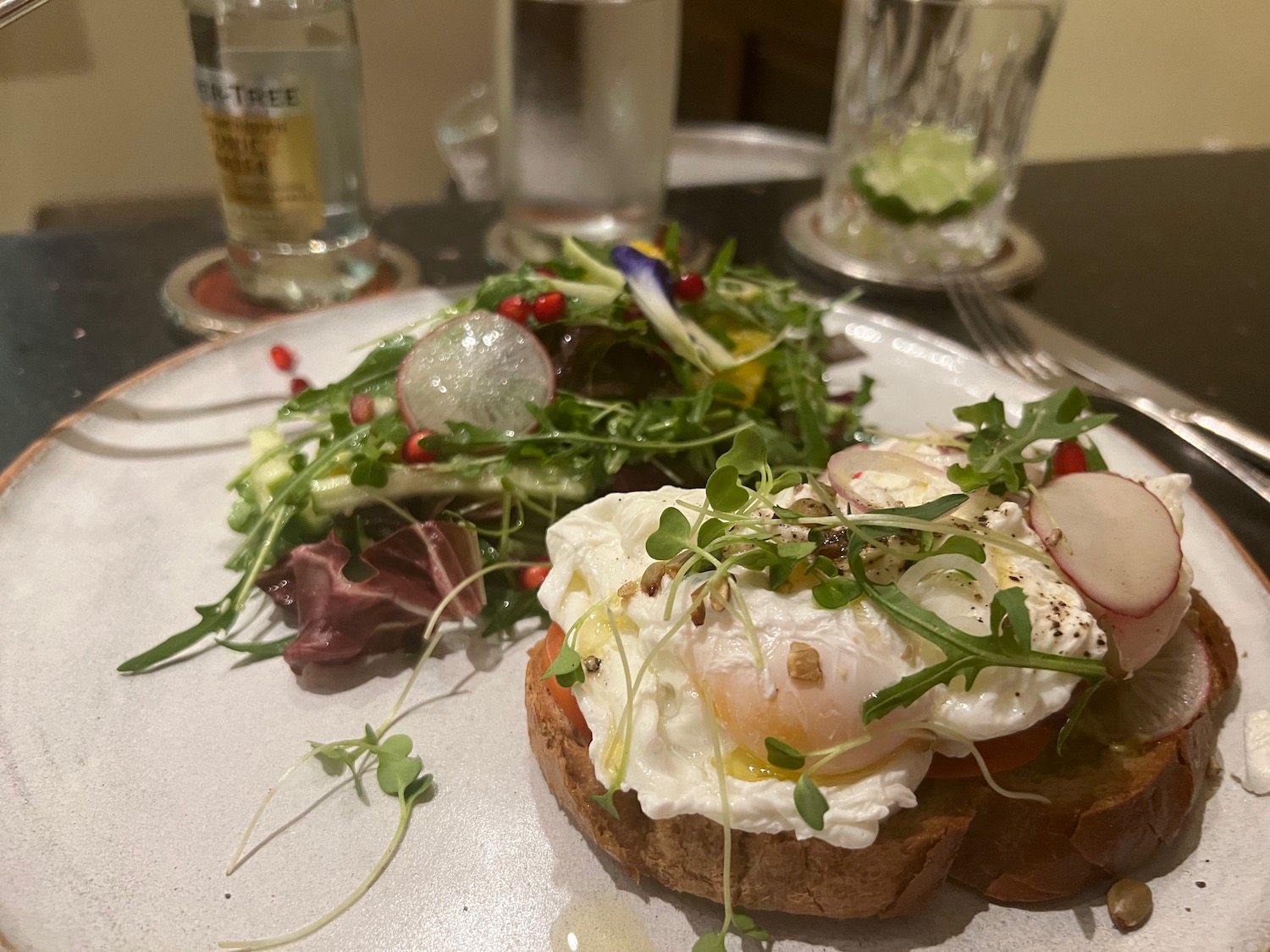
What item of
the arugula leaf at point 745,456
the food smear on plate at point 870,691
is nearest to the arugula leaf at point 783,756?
the food smear on plate at point 870,691

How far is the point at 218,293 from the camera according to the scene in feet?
9.04

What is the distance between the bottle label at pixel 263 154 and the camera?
2312 mm

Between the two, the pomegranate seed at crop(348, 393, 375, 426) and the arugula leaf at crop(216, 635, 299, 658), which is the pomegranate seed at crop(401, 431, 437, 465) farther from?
the arugula leaf at crop(216, 635, 299, 658)

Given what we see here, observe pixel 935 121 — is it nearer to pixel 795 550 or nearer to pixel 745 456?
pixel 745 456

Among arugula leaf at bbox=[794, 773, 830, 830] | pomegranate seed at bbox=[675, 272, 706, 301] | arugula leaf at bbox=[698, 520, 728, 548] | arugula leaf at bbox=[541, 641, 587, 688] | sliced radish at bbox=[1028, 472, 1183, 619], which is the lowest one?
arugula leaf at bbox=[541, 641, 587, 688]

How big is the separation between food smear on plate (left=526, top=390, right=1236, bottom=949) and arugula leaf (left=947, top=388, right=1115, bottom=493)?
12mm

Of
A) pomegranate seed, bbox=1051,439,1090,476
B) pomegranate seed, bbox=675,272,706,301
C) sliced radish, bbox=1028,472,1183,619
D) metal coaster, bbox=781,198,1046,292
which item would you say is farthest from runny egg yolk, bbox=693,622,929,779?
metal coaster, bbox=781,198,1046,292

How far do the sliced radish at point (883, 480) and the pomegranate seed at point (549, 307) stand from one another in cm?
75

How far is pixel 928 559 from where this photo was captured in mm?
1234

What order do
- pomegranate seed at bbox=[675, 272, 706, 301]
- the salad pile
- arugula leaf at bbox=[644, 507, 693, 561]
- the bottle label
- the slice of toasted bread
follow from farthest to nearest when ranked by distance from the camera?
the bottle label, pomegranate seed at bbox=[675, 272, 706, 301], the salad pile, arugula leaf at bbox=[644, 507, 693, 561], the slice of toasted bread

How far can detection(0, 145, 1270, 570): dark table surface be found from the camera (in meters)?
2.32

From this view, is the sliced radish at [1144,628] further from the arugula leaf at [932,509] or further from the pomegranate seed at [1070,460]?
the pomegranate seed at [1070,460]

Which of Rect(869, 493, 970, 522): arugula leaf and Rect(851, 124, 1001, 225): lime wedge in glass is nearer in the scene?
Rect(869, 493, 970, 522): arugula leaf

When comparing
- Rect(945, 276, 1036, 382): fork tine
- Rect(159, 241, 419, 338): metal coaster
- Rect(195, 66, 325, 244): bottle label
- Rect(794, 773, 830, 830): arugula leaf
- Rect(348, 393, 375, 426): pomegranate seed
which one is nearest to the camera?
Rect(794, 773, 830, 830): arugula leaf
